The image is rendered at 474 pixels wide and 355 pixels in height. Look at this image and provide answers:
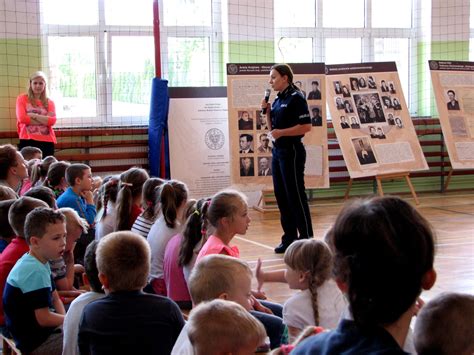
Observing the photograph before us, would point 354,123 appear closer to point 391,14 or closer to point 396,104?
point 396,104

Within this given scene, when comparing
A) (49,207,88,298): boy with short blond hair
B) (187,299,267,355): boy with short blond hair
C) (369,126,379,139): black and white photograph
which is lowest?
(49,207,88,298): boy with short blond hair

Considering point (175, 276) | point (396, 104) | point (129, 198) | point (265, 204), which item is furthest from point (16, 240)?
point (396, 104)

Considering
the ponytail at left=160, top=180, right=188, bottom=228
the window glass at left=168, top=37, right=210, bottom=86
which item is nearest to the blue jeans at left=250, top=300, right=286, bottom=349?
the ponytail at left=160, top=180, right=188, bottom=228

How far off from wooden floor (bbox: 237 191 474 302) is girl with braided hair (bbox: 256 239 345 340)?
0.88m

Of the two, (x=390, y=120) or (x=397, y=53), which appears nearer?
(x=390, y=120)

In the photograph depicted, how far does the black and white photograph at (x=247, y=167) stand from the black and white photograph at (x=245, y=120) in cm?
36

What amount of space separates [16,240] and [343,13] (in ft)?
23.9

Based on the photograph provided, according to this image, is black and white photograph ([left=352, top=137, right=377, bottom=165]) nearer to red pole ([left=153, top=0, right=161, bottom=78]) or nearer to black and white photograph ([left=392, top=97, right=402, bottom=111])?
black and white photograph ([left=392, top=97, right=402, bottom=111])

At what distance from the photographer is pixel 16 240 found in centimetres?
289

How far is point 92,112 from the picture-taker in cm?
836

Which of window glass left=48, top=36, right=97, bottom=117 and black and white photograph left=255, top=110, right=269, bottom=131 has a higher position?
window glass left=48, top=36, right=97, bottom=117

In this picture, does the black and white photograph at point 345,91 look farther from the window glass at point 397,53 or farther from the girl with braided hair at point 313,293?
the girl with braided hair at point 313,293

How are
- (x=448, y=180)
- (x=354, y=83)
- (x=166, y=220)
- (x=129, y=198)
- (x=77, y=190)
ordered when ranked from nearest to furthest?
1. (x=166, y=220)
2. (x=129, y=198)
3. (x=77, y=190)
4. (x=354, y=83)
5. (x=448, y=180)

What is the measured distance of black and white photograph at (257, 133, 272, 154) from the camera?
26.2ft
